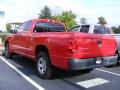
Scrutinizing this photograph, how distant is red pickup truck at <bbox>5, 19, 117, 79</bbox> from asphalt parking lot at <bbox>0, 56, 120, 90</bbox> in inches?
17.7

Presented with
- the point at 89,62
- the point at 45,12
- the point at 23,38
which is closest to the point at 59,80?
the point at 89,62

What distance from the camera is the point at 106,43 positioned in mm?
7613

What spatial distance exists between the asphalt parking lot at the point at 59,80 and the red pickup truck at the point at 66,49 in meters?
0.45

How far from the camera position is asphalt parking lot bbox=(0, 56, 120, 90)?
22.9 feet

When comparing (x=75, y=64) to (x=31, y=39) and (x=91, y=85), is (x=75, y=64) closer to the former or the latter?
(x=91, y=85)

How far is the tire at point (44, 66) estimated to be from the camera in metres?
7.72

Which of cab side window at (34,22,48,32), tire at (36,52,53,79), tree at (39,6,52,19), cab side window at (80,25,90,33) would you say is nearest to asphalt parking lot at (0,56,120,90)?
tire at (36,52,53,79)

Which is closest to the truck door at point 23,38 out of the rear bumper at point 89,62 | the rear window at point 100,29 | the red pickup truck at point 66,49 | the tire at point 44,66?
the red pickup truck at point 66,49

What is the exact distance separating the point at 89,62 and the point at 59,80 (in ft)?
4.13

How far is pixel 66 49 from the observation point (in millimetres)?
6793

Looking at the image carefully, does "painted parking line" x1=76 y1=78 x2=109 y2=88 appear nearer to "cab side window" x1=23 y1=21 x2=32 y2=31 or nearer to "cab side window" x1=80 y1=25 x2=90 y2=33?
"cab side window" x1=23 y1=21 x2=32 y2=31

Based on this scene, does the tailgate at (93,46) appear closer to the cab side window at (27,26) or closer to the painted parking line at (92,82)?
the painted parking line at (92,82)

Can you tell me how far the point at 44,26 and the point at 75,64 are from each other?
3189 mm

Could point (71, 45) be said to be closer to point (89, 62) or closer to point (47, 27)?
point (89, 62)
